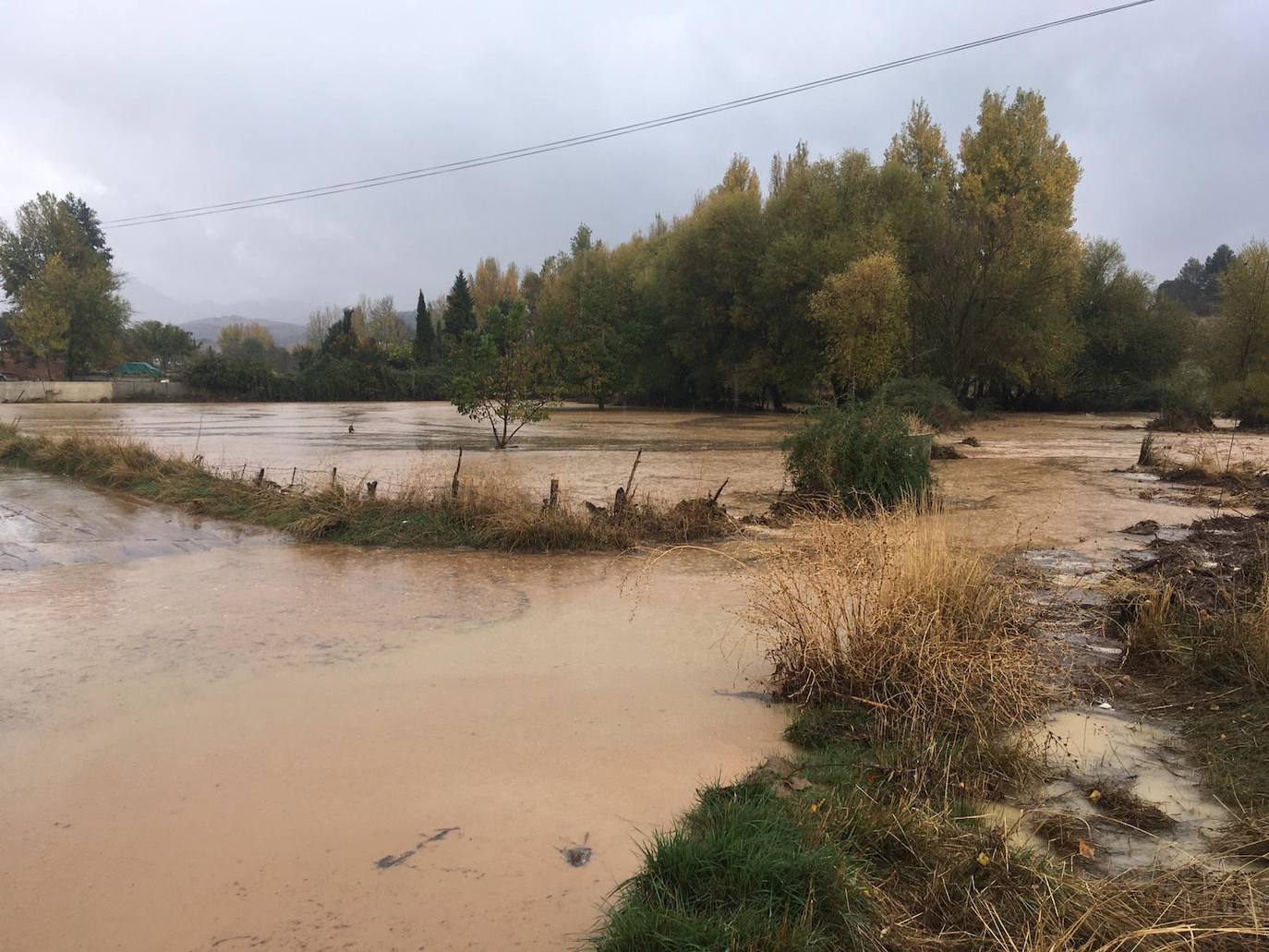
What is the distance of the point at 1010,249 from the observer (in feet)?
132

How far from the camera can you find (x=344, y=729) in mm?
5543

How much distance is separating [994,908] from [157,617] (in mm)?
7682

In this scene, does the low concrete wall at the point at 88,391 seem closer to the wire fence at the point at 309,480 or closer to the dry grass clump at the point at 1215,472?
the wire fence at the point at 309,480

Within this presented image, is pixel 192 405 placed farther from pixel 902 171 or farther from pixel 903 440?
pixel 903 440

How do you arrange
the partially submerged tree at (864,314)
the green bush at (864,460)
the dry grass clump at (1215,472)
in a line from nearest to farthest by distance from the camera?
the green bush at (864,460) → the dry grass clump at (1215,472) → the partially submerged tree at (864,314)

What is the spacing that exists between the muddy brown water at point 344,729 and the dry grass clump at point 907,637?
0.56 m

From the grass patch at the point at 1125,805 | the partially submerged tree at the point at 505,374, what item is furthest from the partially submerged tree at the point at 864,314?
the grass patch at the point at 1125,805

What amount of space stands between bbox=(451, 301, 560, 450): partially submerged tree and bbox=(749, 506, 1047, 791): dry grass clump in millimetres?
18836

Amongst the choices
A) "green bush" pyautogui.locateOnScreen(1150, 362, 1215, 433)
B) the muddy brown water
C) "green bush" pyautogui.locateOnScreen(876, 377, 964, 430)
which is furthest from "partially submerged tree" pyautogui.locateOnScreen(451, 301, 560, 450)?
"green bush" pyautogui.locateOnScreen(1150, 362, 1215, 433)

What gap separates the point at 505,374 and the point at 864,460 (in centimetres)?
1441

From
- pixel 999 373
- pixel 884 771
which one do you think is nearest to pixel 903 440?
pixel 884 771

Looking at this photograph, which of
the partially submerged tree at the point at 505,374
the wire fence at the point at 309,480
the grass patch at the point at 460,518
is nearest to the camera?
the grass patch at the point at 460,518

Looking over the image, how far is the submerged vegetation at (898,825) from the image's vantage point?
306cm

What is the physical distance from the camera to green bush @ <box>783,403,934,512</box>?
12596 mm
